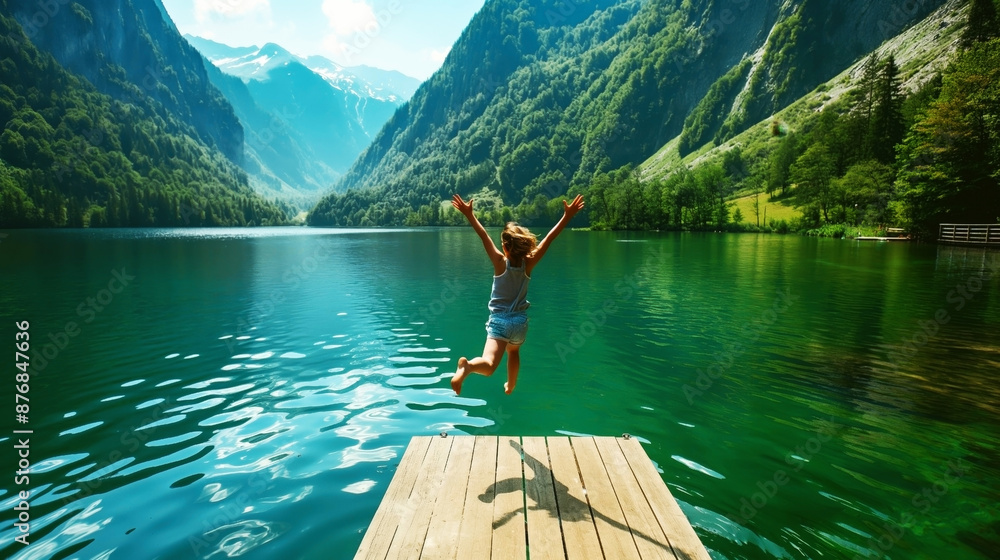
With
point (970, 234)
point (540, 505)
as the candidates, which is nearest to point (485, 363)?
point (540, 505)

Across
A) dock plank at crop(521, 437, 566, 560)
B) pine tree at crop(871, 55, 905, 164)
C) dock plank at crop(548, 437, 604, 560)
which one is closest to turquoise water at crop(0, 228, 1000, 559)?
dock plank at crop(548, 437, 604, 560)

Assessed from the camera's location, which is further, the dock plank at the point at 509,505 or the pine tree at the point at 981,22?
the pine tree at the point at 981,22

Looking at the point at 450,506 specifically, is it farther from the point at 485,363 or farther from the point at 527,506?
the point at 485,363

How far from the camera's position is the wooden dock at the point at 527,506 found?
4.95 metres

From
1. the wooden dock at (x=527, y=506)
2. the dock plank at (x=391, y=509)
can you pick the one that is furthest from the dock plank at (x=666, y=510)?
the dock plank at (x=391, y=509)

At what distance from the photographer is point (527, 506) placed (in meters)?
5.79

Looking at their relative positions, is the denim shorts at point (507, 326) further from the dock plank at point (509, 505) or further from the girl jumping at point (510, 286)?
the dock plank at point (509, 505)

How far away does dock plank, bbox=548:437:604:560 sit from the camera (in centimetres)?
496

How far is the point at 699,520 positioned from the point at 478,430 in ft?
15.6

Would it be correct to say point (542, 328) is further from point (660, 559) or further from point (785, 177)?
point (785, 177)

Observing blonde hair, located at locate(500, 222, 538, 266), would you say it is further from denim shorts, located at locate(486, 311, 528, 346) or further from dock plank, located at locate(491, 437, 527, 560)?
dock plank, located at locate(491, 437, 527, 560)

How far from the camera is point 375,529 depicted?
5215 millimetres

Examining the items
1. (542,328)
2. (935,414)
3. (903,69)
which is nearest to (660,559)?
(935,414)

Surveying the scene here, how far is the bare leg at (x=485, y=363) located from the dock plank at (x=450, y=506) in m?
0.91
